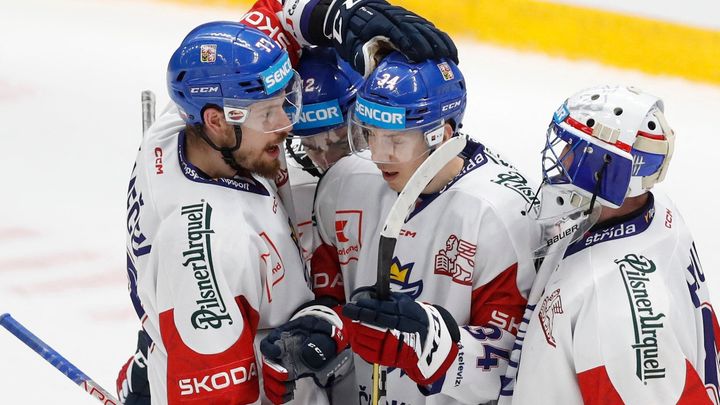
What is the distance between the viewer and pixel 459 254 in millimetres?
2752

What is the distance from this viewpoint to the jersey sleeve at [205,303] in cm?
259

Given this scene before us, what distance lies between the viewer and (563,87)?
18.7ft

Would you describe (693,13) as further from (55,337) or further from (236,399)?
(236,399)

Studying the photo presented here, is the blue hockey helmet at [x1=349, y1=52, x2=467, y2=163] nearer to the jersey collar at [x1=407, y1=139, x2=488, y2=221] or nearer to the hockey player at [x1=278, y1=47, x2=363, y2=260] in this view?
the jersey collar at [x1=407, y1=139, x2=488, y2=221]

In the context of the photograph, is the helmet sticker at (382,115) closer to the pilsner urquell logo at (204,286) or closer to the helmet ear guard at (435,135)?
the helmet ear guard at (435,135)

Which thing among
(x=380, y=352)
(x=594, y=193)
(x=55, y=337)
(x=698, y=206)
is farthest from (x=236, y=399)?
(x=698, y=206)

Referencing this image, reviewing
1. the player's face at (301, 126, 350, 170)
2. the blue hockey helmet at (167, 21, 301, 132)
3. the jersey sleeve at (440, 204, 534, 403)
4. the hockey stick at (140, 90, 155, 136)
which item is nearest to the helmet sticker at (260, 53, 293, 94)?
the blue hockey helmet at (167, 21, 301, 132)

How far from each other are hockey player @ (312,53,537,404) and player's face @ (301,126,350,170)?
0.73 ft

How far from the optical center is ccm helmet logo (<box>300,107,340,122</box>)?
3041 mm

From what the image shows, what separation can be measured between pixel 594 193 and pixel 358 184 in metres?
0.69

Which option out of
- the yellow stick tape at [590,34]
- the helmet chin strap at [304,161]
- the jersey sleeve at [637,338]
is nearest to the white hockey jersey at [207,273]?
the helmet chin strap at [304,161]

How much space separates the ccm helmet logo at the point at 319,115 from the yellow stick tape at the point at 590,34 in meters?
3.14

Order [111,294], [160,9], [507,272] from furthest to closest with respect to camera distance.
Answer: [160,9], [111,294], [507,272]

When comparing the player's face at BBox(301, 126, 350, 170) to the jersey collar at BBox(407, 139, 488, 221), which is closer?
the jersey collar at BBox(407, 139, 488, 221)
